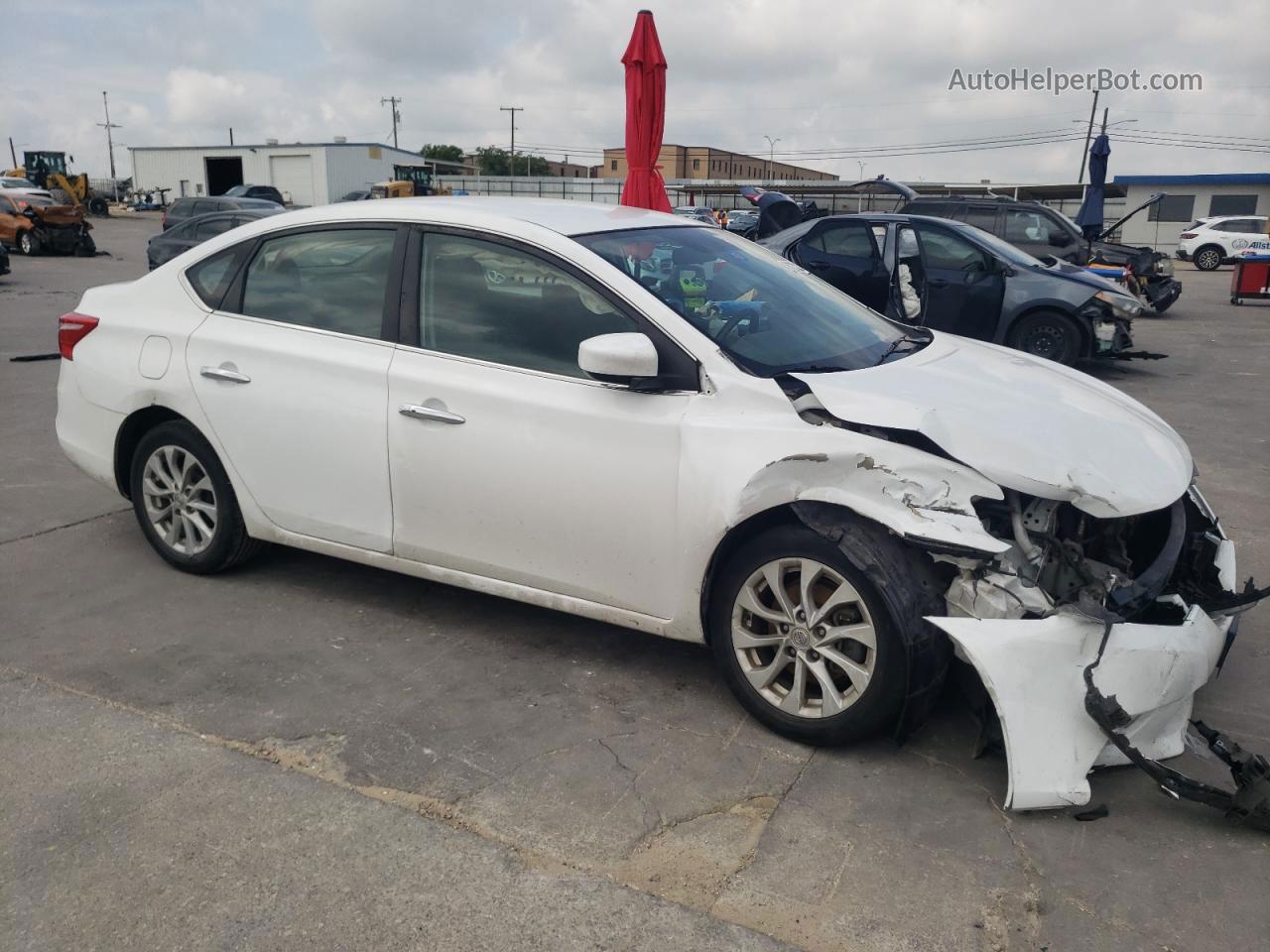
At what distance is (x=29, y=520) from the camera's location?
541cm

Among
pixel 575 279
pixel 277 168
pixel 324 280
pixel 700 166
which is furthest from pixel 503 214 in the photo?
pixel 700 166

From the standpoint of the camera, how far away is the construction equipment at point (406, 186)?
117ft

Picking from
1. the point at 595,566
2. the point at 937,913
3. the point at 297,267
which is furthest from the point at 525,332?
the point at 937,913

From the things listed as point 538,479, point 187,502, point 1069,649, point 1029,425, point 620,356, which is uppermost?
point 620,356

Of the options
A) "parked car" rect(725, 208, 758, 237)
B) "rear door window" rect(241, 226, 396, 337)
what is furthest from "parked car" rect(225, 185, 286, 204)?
"rear door window" rect(241, 226, 396, 337)

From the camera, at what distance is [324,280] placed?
4.20m

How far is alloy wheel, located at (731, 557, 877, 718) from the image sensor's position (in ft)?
10.3

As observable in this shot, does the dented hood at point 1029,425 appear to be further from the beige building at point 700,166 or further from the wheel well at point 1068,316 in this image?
the beige building at point 700,166

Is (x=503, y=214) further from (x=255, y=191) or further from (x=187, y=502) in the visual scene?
(x=255, y=191)

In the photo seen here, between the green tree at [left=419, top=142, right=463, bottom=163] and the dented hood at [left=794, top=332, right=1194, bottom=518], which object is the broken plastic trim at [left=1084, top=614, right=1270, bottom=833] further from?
the green tree at [left=419, top=142, right=463, bottom=163]

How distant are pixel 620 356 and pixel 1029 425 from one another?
131 centimetres

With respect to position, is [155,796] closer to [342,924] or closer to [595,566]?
[342,924]

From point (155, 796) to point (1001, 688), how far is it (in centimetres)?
241

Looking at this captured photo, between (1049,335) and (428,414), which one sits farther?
(1049,335)
